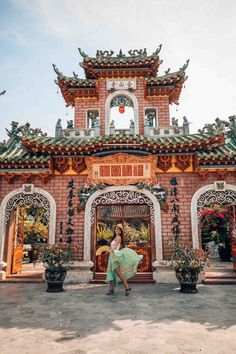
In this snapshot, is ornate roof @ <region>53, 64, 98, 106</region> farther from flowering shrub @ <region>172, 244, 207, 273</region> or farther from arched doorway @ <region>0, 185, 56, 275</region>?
flowering shrub @ <region>172, 244, 207, 273</region>

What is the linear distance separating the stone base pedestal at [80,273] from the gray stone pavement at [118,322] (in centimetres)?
144

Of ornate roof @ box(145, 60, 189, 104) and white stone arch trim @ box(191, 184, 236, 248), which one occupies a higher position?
ornate roof @ box(145, 60, 189, 104)

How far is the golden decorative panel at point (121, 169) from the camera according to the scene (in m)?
8.89

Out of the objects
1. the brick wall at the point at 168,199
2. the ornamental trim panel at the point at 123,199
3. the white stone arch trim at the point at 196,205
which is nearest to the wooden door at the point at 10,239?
the brick wall at the point at 168,199

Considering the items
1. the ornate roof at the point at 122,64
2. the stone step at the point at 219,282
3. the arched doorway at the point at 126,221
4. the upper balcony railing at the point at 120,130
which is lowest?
the stone step at the point at 219,282

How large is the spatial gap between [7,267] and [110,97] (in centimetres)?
734

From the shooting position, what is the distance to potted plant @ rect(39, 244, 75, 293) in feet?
22.7

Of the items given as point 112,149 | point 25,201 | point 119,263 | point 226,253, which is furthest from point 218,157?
point 226,253

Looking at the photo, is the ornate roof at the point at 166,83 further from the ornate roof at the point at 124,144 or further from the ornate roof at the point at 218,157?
the ornate roof at the point at 218,157

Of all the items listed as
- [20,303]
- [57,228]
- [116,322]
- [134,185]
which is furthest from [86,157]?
[116,322]

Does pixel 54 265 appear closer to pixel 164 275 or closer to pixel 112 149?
pixel 164 275

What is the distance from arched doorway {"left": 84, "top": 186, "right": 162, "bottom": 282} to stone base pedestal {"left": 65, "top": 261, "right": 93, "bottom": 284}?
0.71ft

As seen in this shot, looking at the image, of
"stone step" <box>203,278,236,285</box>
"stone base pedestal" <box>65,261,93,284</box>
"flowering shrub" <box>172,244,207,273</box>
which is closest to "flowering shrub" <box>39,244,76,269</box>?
"stone base pedestal" <box>65,261,93,284</box>

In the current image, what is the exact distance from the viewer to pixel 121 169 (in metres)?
8.95
